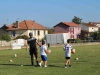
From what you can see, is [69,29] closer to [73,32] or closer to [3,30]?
[73,32]

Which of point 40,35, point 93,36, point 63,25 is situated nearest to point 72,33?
point 63,25

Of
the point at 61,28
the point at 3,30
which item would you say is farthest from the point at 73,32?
the point at 3,30

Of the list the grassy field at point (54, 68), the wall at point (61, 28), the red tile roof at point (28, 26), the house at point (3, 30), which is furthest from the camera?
the wall at point (61, 28)

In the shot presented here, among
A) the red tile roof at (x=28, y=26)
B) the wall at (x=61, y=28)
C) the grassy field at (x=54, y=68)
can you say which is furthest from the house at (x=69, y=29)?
the grassy field at (x=54, y=68)

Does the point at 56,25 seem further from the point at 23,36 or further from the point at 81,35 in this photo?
the point at 23,36

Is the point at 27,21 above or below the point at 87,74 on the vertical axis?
above

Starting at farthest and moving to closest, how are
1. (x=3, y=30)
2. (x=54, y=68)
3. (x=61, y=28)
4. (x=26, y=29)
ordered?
(x=61, y=28), (x=3, y=30), (x=26, y=29), (x=54, y=68)

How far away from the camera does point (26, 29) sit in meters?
89.9

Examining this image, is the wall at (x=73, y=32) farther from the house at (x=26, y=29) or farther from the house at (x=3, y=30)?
the house at (x=3, y=30)

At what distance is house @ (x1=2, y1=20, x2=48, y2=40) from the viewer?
90.5m

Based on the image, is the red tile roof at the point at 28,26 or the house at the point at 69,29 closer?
the red tile roof at the point at 28,26

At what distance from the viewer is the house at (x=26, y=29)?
90.5 metres

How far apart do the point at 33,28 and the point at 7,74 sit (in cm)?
7830

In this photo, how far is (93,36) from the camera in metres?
99.9
